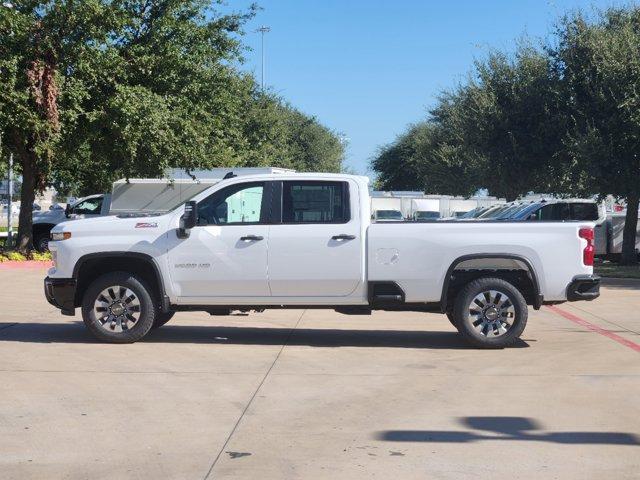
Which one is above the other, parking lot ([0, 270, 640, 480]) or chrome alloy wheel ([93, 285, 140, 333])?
chrome alloy wheel ([93, 285, 140, 333])

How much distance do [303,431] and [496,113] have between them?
72.9ft

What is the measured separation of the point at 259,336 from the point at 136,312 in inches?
70.1

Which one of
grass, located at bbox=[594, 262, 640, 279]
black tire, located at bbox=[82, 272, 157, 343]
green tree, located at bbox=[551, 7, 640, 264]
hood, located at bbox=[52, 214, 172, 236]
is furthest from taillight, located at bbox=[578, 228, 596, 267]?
green tree, located at bbox=[551, 7, 640, 264]

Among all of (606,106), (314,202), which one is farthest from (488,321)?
(606,106)

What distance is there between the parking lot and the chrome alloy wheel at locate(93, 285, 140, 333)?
29cm

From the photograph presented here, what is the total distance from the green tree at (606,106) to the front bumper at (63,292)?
17.0 m

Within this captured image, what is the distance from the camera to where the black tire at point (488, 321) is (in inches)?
412

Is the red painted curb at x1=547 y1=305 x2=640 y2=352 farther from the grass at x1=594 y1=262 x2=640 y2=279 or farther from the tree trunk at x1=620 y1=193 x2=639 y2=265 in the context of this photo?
the tree trunk at x1=620 y1=193 x2=639 y2=265

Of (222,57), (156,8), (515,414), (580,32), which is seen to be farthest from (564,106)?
(515,414)

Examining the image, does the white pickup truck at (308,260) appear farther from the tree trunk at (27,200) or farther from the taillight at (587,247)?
the tree trunk at (27,200)

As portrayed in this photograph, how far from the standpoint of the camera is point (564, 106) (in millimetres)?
26281

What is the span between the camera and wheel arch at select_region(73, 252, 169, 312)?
10.5 metres

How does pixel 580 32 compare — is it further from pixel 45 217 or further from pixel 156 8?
pixel 45 217

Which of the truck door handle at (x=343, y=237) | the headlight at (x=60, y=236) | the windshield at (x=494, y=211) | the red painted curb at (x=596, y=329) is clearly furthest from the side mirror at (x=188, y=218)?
the windshield at (x=494, y=211)
